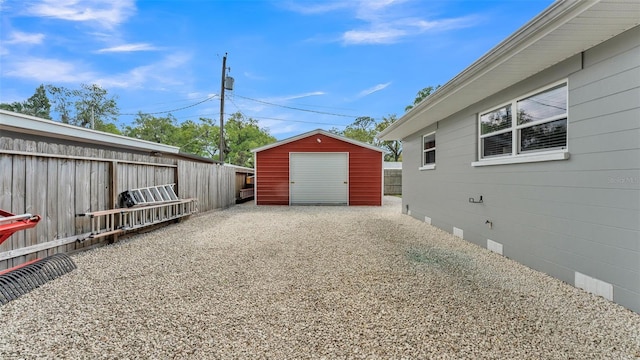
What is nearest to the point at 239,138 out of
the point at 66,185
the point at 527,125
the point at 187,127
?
the point at 187,127

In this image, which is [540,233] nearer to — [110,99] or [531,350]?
[531,350]

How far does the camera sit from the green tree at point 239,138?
87.5ft

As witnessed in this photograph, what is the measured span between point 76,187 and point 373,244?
185 inches

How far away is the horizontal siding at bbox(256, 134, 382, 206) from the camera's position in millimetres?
11281

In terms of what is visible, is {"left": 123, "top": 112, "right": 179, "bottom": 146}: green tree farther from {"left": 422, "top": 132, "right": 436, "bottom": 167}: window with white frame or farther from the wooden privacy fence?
{"left": 422, "top": 132, "right": 436, "bottom": 167}: window with white frame

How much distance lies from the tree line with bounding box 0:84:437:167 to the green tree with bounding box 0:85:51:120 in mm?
1184

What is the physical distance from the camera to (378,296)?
254cm

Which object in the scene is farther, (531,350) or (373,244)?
(373,244)

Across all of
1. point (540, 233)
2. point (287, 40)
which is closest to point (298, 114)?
point (287, 40)

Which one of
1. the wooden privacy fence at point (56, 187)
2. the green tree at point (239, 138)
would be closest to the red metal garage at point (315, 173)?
the wooden privacy fence at point (56, 187)

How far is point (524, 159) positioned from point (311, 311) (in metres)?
3.37

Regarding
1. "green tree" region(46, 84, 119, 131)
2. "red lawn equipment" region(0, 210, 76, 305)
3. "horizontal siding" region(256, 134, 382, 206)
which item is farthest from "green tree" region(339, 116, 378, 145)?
"red lawn equipment" region(0, 210, 76, 305)

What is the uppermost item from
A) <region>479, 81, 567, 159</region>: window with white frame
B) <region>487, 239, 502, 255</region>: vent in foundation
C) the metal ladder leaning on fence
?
<region>479, 81, 567, 159</region>: window with white frame

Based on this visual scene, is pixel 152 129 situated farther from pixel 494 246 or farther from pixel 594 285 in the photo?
pixel 594 285
